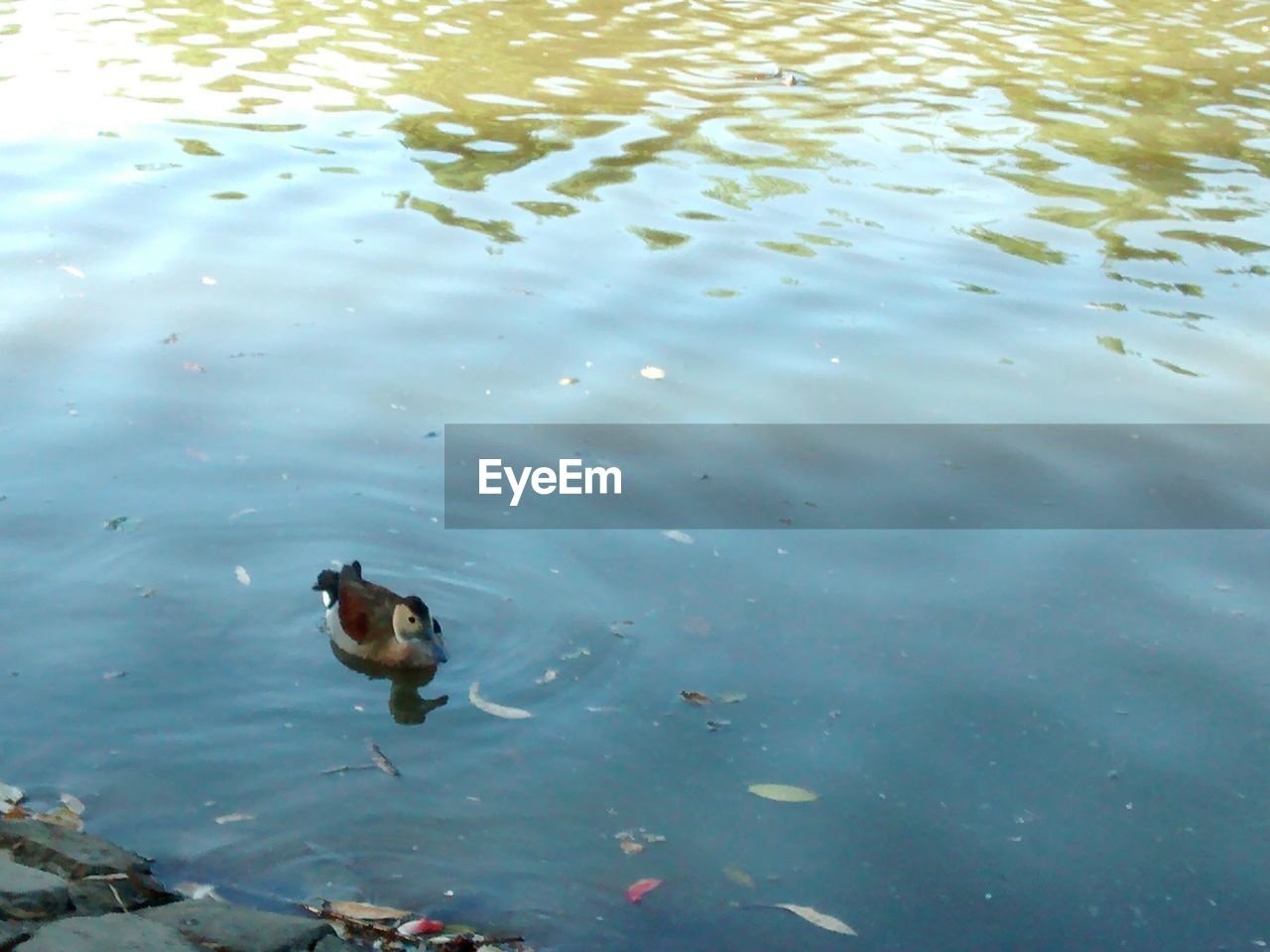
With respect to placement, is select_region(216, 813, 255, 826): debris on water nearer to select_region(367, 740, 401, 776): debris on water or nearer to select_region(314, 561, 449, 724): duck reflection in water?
select_region(367, 740, 401, 776): debris on water

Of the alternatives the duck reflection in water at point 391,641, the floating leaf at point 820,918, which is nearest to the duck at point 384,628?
the duck reflection in water at point 391,641

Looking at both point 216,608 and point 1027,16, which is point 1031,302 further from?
point 1027,16

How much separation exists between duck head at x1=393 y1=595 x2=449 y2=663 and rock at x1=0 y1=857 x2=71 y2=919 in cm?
183

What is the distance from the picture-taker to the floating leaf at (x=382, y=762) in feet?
17.7

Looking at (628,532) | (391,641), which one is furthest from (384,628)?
(628,532)

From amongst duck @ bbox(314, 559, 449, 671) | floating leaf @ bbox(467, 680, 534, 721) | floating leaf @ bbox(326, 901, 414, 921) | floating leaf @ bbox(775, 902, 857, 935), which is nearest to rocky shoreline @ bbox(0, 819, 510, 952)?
floating leaf @ bbox(326, 901, 414, 921)

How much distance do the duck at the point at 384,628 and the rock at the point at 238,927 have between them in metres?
1.59

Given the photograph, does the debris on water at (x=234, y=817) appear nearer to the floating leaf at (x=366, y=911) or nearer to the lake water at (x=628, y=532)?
the lake water at (x=628, y=532)

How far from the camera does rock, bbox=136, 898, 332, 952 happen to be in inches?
162

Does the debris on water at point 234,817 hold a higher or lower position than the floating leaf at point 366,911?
lower

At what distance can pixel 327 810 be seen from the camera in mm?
5188

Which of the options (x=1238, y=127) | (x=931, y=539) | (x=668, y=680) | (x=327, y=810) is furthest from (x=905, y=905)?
(x=1238, y=127)

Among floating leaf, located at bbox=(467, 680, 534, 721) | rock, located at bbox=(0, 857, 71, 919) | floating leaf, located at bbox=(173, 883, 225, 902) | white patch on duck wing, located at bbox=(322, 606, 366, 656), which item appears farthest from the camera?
white patch on duck wing, located at bbox=(322, 606, 366, 656)

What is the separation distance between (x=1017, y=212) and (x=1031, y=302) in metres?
1.96
